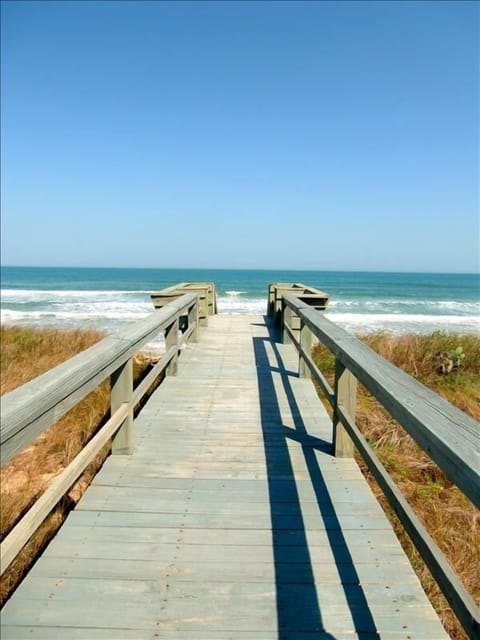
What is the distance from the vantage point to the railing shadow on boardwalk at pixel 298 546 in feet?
5.73

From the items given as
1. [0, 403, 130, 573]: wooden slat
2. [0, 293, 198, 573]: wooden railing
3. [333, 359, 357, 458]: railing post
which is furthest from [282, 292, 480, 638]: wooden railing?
[0, 403, 130, 573]: wooden slat

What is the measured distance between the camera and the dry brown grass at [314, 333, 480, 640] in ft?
8.96

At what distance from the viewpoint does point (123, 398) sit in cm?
299

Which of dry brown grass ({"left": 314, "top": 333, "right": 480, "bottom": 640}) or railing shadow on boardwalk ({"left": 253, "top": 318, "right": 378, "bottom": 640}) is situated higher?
railing shadow on boardwalk ({"left": 253, "top": 318, "right": 378, "bottom": 640})

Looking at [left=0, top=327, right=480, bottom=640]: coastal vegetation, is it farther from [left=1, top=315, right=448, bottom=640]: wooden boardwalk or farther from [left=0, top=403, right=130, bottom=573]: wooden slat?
[left=0, top=403, right=130, bottom=573]: wooden slat

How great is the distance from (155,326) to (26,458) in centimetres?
217

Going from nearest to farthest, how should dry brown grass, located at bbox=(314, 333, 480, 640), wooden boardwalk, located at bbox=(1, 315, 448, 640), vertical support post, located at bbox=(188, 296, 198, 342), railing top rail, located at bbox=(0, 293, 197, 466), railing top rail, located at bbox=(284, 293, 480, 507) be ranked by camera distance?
railing top rail, located at bbox=(284, 293, 480, 507)
railing top rail, located at bbox=(0, 293, 197, 466)
wooden boardwalk, located at bbox=(1, 315, 448, 640)
dry brown grass, located at bbox=(314, 333, 480, 640)
vertical support post, located at bbox=(188, 296, 198, 342)

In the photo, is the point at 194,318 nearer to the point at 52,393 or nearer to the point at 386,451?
the point at 386,451

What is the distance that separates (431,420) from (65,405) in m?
1.35

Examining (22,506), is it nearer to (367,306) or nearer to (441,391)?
(441,391)

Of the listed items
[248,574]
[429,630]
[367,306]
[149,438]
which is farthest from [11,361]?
[367,306]

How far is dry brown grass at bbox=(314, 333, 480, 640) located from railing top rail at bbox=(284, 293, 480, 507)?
4.23ft

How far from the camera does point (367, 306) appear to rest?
2969 cm

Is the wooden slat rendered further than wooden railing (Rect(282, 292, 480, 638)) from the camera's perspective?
Yes
